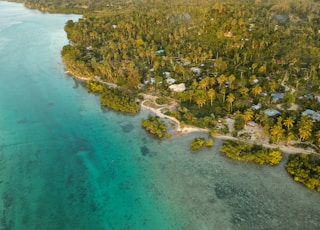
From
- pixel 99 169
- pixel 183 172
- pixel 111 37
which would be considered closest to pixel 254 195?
pixel 183 172

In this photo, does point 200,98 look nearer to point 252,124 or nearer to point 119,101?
point 252,124

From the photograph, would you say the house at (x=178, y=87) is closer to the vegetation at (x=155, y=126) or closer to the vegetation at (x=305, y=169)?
the vegetation at (x=155, y=126)

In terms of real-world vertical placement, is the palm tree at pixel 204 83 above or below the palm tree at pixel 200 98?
above

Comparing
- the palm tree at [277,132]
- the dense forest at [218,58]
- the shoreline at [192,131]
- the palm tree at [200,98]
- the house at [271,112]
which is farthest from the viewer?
the palm tree at [200,98]

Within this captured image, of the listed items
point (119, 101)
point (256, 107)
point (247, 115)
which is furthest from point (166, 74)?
point (247, 115)

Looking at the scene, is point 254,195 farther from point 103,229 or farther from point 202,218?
point 103,229

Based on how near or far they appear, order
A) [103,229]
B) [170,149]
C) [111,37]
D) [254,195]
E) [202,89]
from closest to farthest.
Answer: [103,229], [254,195], [170,149], [202,89], [111,37]

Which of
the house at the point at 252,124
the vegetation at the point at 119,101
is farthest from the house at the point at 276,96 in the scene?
the vegetation at the point at 119,101
